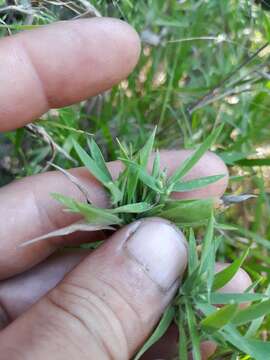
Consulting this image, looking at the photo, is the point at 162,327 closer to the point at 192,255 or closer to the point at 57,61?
the point at 192,255

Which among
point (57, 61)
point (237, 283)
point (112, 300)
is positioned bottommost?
point (237, 283)

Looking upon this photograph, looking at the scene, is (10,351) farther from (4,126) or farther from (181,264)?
(4,126)

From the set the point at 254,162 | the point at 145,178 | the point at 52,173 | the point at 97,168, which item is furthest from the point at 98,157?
the point at 254,162

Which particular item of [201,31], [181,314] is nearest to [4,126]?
[181,314]

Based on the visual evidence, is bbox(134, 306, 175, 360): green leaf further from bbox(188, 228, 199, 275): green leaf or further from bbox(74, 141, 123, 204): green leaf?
bbox(74, 141, 123, 204): green leaf

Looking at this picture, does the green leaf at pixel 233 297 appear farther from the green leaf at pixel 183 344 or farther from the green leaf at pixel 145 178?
the green leaf at pixel 145 178

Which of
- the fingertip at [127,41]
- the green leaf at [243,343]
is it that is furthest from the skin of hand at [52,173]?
the green leaf at [243,343]

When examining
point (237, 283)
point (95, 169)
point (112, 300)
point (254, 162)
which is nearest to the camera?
point (112, 300)
